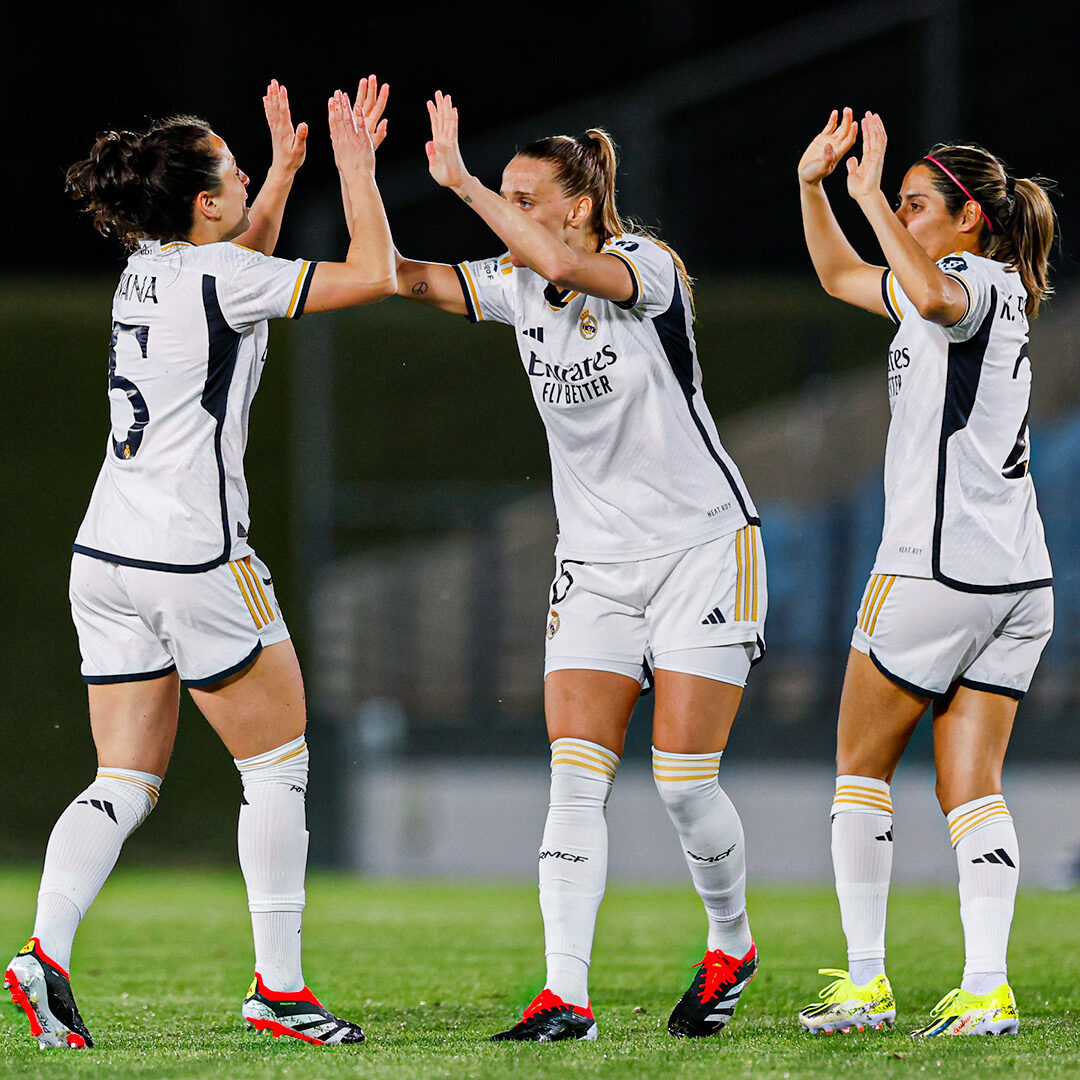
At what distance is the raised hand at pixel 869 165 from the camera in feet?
11.1

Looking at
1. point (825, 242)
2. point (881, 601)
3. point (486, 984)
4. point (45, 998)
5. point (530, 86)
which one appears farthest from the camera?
point (530, 86)

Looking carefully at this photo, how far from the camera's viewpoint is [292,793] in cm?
336

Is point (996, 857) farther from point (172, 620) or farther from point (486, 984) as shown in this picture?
point (172, 620)

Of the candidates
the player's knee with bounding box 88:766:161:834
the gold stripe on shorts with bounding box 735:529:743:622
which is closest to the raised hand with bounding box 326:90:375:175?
the gold stripe on shorts with bounding box 735:529:743:622

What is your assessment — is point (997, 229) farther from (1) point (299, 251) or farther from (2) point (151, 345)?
(1) point (299, 251)

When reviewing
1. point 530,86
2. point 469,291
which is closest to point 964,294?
point 469,291

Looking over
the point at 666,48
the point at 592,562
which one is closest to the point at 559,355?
the point at 592,562

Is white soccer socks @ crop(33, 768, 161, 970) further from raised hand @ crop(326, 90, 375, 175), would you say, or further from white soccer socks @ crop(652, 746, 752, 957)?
raised hand @ crop(326, 90, 375, 175)

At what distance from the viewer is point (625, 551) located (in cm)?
342

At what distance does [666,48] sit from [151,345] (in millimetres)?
9923

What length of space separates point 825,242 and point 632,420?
751 mm

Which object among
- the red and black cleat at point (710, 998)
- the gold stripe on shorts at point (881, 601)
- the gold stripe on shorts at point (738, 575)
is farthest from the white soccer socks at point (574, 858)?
the gold stripe on shorts at point (881, 601)

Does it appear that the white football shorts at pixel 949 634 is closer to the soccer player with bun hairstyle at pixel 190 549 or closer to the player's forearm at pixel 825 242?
the player's forearm at pixel 825 242

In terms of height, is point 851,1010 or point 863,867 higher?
point 863,867
